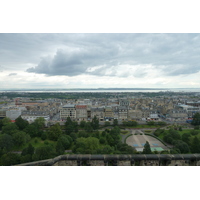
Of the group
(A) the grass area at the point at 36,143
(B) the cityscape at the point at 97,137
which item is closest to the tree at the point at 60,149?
(B) the cityscape at the point at 97,137

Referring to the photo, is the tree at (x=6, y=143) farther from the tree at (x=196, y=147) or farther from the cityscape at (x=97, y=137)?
the tree at (x=196, y=147)

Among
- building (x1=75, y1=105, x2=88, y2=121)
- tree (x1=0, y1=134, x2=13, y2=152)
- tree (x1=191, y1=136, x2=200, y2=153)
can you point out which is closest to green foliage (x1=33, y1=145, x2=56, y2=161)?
tree (x1=0, y1=134, x2=13, y2=152)

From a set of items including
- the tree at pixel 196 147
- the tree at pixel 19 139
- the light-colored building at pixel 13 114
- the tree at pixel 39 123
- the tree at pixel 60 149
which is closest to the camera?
the tree at pixel 60 149

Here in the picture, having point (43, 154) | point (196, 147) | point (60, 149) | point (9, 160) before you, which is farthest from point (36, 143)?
point (196, 147)

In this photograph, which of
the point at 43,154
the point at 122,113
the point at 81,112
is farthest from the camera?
the point at 81,112

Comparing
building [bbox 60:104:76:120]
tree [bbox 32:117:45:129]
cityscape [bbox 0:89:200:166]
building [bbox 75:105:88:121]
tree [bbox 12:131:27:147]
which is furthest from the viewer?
building [bbox 75:105:88:121]

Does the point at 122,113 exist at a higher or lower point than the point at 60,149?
higher

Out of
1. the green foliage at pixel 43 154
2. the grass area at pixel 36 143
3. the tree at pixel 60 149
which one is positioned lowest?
the grass area at pixel 36 143

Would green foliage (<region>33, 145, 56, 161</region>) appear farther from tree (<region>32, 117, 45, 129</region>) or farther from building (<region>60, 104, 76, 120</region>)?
building (<region>60, 104, 76, 120</region>)

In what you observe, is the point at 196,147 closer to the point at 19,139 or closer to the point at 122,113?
the point at 19,139

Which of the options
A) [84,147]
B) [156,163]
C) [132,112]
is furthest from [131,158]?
[132,112]

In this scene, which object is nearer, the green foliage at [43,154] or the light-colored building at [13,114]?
the green foliage at [43,154]

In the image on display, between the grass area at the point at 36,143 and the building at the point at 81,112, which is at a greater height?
the building at the point at 81,112

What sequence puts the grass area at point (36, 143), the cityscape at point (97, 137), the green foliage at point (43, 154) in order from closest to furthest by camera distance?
the green foliage at point (43, 154) < the cityscape at point (97, 137) < the grass area at point (36, 143)
